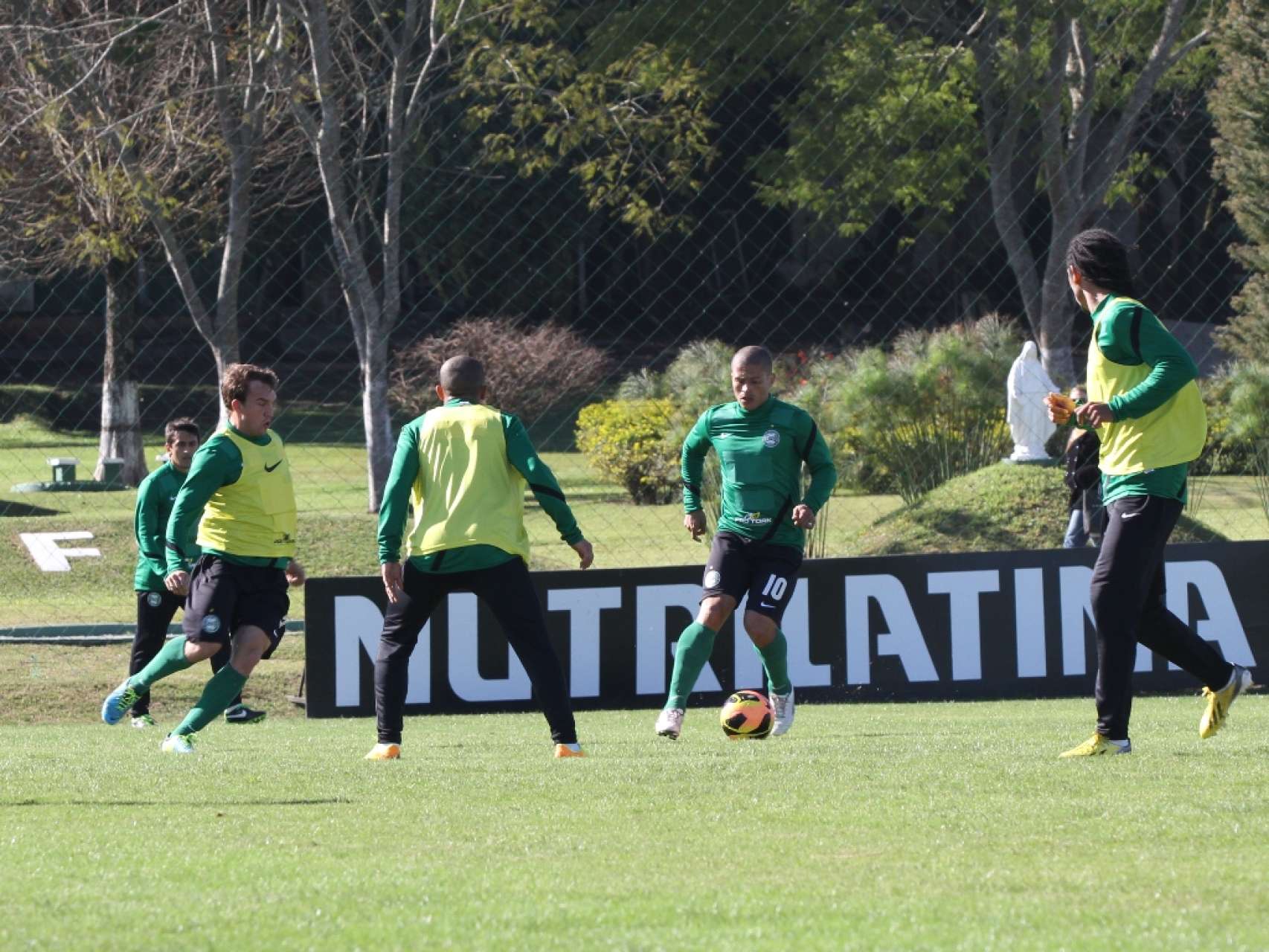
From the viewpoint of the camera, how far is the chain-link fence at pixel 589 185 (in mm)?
19922

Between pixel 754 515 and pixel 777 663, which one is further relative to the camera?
pixel 777 663

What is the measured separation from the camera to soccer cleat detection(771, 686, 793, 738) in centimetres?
924

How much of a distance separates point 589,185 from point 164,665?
45.8 ft

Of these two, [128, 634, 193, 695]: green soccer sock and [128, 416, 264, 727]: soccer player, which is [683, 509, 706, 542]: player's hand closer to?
[128, 634, 193, 695]: green soccer sock

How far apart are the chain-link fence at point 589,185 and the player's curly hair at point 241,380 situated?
9434 millimetres

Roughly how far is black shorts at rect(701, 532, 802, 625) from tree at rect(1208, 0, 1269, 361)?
70.0 ft

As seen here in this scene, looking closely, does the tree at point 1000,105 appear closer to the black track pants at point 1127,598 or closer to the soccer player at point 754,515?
the soccer player at point 754,515

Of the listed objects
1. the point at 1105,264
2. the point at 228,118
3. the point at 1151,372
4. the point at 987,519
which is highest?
the point at 228,118

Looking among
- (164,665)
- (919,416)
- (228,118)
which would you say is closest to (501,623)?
(164,665)

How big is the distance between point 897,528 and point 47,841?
42.6ft

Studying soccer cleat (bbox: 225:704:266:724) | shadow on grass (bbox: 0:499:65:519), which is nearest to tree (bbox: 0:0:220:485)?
shadow on grass (bbox: 0:499:65:519)

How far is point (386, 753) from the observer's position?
7926mm

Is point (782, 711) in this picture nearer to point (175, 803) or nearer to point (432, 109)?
point (175, 803)

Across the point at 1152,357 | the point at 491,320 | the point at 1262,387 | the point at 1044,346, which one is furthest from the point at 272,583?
the point at 491,320
